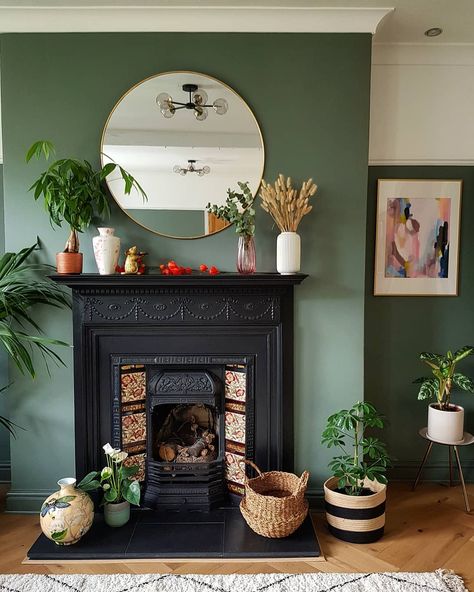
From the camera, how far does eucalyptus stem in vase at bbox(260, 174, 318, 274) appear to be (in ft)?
8.11

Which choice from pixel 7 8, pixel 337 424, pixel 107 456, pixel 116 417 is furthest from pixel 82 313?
pixel 7 8

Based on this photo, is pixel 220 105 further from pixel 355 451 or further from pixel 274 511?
pixel 274 511

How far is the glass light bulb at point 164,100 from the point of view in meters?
2.58

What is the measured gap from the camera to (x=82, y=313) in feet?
8.47

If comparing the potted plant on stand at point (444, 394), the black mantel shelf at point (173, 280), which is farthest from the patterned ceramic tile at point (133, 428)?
the potted plant on stand at point (444, 394)

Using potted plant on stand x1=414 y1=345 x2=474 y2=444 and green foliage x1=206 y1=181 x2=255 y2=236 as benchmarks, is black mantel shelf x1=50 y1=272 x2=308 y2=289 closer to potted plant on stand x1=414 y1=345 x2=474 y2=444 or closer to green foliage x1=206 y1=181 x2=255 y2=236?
green foliage x1=206 y1=181 x2=255 y2=236

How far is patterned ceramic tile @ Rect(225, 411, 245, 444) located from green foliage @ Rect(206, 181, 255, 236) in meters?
1.00

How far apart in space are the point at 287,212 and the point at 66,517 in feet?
5.99

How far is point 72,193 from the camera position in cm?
242

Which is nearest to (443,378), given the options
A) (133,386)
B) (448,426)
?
(448,426)

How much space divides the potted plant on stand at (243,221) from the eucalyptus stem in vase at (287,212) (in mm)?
94

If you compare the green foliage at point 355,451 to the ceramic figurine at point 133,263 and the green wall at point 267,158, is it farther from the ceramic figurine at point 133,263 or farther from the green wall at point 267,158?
the ceramic figurine at point 133,263

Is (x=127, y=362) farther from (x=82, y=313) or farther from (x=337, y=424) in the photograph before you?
(x=337, y=424)

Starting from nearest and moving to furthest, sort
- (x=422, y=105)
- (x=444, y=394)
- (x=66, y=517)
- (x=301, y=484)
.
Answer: (x=66, y=517)
(x=301, y=484)
(x=444, y=394)
(x=422, y=105)
